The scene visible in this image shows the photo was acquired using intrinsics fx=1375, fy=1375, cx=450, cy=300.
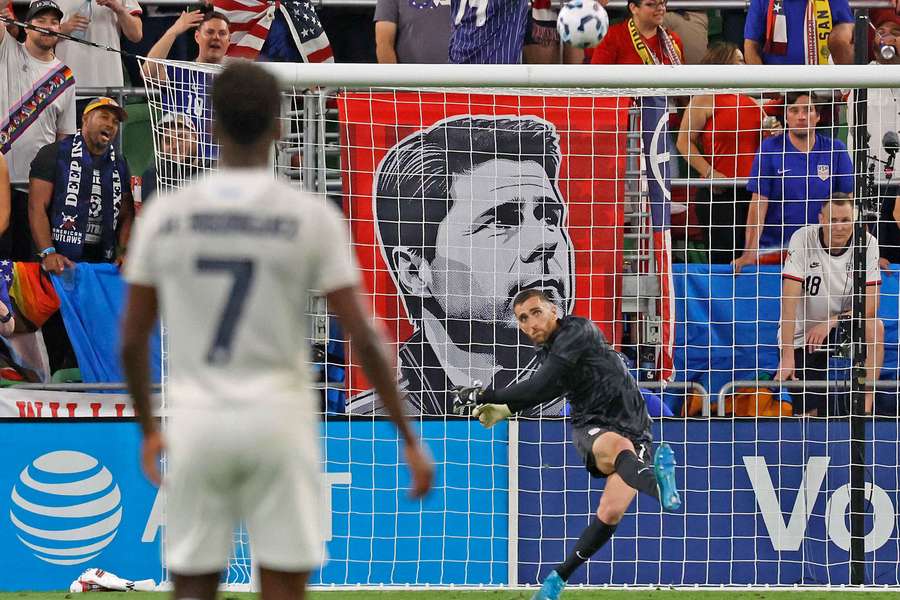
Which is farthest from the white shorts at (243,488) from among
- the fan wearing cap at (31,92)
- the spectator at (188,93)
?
the fan wearing cap at (31,92)

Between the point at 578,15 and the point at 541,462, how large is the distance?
2.82m

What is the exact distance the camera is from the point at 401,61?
9.80 metres

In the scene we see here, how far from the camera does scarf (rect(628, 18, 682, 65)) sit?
976 cm

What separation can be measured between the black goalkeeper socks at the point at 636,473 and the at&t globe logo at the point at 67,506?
3.25m

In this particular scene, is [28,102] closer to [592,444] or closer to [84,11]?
[84,11]

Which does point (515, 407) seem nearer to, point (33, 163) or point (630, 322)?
point (630, 322)

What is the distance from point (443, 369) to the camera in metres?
8.66

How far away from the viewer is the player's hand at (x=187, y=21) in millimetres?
9711

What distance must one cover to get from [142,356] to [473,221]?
5384 millimetres

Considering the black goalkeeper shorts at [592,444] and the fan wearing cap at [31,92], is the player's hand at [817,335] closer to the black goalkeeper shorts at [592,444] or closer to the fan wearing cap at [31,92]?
the black goalkeeper shorts at [592,444]

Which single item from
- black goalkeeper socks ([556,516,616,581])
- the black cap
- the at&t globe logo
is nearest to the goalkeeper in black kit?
black goalkeeper socks ([556,516,616,581])

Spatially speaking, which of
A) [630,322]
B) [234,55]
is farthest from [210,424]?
[234,55]

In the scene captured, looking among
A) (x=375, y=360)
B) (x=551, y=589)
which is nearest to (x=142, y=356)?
(x=375, y=360)

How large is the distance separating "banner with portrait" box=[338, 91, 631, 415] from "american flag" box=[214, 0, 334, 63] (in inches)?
40.1
